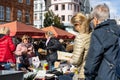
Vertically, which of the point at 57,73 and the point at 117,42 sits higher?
the point at 117,42

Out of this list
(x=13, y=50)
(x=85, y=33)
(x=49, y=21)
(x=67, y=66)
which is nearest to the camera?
(x=85, y=33)

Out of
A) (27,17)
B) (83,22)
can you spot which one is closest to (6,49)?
(83,22)

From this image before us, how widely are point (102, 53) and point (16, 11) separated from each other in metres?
58.2

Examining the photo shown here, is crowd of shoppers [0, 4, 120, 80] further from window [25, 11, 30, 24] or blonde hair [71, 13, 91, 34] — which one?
window [25, 11, 30, 24]

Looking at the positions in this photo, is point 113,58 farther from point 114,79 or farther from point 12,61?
point 12,61

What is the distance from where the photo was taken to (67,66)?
10.0 metres

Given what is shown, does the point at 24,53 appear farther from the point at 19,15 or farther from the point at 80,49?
the point at 19,15

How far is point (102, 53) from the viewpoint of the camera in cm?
464

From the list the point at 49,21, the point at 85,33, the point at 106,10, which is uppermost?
the point at 106,10

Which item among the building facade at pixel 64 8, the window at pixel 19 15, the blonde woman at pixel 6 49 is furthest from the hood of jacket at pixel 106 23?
the building facade at pixel 64 8

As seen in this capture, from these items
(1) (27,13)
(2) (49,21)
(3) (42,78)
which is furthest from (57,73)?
(2) (49,21)

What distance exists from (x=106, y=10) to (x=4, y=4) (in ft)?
181

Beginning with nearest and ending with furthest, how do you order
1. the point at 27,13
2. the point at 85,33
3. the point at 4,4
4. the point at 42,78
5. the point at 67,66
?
the point at 85,33, the point at 42,78, the point at 67,66, the point at 4,4, the point at 27,13

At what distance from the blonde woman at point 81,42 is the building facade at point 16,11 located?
51.4 m
